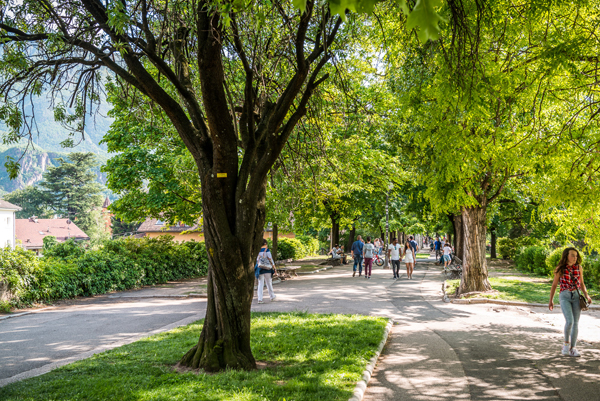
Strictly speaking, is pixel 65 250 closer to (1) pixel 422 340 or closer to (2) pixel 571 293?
(1) pixel 422 340

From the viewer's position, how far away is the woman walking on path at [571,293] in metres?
7.20

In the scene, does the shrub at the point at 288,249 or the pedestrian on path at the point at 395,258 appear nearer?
the pedestrian on path at the point at 395,258

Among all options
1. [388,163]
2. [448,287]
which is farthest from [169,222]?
[448,287]

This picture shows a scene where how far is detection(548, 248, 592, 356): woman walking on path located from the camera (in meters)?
7.20

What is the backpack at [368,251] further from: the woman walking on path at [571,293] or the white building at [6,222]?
the white building at [6,222]

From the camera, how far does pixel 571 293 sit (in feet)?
23.9

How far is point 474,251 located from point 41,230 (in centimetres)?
8792

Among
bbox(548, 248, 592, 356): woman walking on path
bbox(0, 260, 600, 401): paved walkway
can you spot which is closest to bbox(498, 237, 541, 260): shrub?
bbox(0, 260, 600, 401): paved walkway

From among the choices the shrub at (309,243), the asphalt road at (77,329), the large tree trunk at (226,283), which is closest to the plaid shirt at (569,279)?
the large tree trunk at (226,283)

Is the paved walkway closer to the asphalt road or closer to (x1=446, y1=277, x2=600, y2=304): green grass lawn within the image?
the asphalt road

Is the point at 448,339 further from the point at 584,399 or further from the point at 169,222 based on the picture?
the point at 169,222

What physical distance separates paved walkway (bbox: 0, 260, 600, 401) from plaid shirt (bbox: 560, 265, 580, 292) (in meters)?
1.14

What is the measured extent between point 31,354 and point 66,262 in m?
9.45

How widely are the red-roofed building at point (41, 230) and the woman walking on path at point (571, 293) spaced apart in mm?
80304
